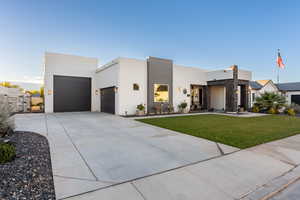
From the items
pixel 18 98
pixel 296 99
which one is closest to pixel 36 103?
pixel 18 98

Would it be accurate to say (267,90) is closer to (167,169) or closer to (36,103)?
(167,169)

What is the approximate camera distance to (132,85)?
417 inches

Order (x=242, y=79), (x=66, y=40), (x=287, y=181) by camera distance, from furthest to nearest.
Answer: (x=242, y=79)
(x=66, y=40)
(x=287, y=181)

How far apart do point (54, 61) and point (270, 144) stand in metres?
15.1

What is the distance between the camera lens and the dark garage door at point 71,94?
1230 cm

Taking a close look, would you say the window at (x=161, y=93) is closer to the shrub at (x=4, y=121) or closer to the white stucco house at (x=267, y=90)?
the shrub at (x=4, y=121)

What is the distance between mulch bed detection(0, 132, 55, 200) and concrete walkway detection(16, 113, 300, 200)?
0.14 meters

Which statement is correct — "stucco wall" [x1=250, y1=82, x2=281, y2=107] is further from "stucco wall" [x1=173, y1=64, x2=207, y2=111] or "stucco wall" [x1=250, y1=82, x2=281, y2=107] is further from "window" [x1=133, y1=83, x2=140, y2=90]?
"window" [x1=133, y1=83, x2=140, y2=90]

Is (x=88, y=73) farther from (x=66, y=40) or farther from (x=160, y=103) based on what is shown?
(x=160, y=103)

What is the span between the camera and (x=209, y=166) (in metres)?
2.68

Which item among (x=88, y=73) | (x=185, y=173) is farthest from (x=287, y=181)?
(x=88, y=73)

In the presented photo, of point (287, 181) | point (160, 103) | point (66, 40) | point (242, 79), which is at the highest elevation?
point (66, 40)

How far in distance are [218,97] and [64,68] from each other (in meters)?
15.5

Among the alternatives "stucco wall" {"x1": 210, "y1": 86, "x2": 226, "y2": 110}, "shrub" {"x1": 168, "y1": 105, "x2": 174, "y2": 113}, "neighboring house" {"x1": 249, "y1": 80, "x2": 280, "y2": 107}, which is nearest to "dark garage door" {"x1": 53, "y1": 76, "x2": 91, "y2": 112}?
"shrub" {"x1": 168, "y1": 105, "x2": 174, "y2": 113}
